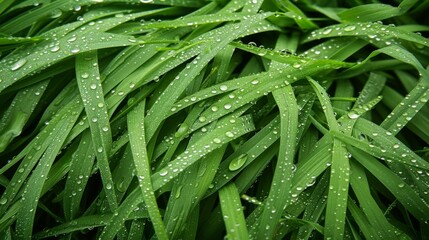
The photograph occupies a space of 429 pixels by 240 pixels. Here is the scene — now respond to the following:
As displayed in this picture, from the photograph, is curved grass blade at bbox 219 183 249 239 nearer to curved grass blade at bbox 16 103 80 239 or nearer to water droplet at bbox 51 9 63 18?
curved grass blade at bbox 16 103 80 239

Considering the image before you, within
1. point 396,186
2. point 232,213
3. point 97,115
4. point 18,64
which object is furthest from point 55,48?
point 396,186

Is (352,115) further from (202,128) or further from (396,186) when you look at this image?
(202,128)

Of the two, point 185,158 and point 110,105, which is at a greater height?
point 110,105

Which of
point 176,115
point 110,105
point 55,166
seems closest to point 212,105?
point 176,115

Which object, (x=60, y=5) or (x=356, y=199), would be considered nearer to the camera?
(x=356, y=199)

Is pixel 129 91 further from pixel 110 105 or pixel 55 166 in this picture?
pixel 55 166

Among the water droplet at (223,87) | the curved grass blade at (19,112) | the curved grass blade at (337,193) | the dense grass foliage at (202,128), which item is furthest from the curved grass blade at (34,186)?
the curved grass blade at (337,193)

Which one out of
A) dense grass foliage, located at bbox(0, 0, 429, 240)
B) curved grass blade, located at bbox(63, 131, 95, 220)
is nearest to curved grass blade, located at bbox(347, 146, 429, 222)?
dense grass foliage, located at bbox(0, 0, 429, 240)
